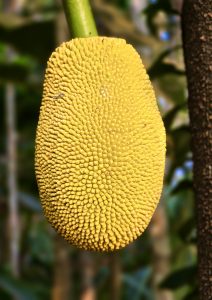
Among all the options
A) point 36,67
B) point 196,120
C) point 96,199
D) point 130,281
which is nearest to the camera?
point 96,199

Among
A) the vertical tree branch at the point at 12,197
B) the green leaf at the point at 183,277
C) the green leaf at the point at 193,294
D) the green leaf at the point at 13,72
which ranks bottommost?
the green leaf at the point at 193,294

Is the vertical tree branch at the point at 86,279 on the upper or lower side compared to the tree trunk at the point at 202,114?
lower

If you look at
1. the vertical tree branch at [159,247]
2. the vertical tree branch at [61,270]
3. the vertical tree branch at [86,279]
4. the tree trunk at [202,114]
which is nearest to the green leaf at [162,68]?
the tree trunk at [202,114]

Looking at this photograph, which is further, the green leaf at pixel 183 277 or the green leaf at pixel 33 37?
the green leaf at pixel 33 37

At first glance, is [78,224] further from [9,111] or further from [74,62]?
[9,111]

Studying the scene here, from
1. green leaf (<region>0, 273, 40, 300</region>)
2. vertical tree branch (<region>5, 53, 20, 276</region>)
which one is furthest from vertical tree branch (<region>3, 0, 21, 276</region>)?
green leaf (<region>0, 273, 40, 300</region>)

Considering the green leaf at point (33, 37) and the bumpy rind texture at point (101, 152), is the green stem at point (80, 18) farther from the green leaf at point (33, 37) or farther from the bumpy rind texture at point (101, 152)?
the green leaf at point (33, 37)

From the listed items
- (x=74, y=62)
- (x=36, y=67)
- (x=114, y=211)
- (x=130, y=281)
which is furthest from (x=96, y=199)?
(x=36, y=67)
